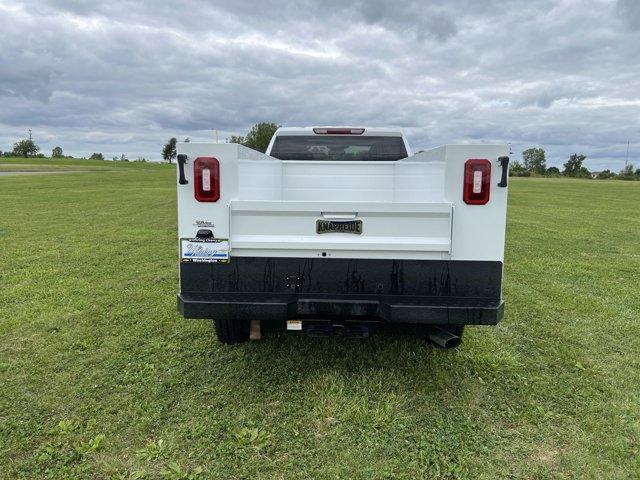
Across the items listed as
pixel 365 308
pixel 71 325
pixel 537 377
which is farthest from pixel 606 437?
pixel 71 325

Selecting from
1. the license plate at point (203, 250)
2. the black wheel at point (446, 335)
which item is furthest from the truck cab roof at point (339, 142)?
the license plate at point (203, 250)

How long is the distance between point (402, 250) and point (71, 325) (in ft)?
11.5

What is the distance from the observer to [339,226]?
11.4ft

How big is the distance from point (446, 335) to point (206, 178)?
2.10m

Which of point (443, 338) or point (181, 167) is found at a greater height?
point (181, 167)

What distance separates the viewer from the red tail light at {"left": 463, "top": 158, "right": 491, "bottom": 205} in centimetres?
337

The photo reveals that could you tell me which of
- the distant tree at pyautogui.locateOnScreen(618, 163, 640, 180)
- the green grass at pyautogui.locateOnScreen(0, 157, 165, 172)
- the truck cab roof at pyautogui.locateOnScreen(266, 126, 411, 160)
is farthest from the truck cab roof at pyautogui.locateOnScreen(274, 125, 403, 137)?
the distant tree at pyautogui.locateOnScreen(618, 163, 640, 180)

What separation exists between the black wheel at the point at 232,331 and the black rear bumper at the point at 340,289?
81cm

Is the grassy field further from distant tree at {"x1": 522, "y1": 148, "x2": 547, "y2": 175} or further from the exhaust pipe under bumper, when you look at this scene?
distant tree at {"x1": 522, "y1": 148, "x2": 547, "y2": 175}

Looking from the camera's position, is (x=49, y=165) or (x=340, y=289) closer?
(x=340, y=289)

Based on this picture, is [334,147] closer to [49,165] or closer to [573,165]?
[49,165]

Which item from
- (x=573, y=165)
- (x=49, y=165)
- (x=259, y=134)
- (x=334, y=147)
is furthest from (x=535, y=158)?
(x=334, y=147)

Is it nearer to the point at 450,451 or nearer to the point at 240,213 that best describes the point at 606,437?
the point at 450,451

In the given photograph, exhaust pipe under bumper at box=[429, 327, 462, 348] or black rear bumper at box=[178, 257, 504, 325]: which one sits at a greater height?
black rear bumper at box=[178, 257, 504, 325]
